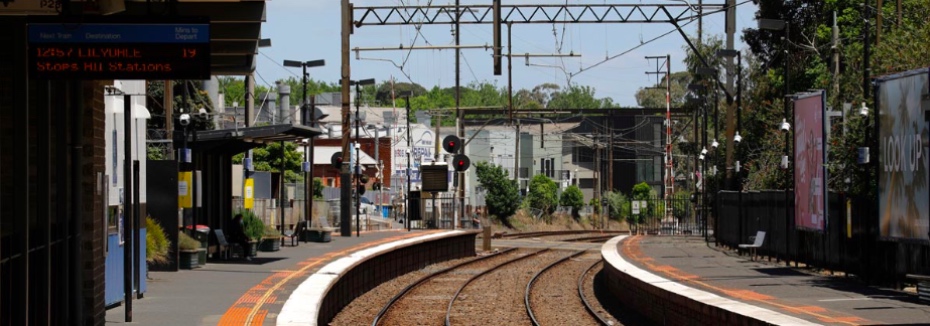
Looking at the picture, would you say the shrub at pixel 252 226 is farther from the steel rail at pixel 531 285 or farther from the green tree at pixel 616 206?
the green tree at pixel 616 206

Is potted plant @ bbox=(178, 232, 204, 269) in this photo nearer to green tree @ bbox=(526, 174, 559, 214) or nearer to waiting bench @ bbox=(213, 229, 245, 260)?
waiting bench @ bbox=(213, 229, 245, 260)

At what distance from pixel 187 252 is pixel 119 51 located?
14.1 metres

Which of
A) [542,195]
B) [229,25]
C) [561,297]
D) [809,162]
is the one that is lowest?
[561,297]

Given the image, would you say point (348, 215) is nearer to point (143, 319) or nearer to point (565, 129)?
point (143, 319)

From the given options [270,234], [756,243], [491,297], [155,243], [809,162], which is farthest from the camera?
[270,234]

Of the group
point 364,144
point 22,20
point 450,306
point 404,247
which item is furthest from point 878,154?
point 364,144

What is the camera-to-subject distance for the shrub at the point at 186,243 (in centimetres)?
2522

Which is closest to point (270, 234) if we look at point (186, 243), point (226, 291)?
point (186, 243)

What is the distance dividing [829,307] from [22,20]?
435 inches

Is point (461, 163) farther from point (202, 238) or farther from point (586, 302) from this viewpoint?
point (586, 302)

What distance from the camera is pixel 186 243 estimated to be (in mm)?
25359

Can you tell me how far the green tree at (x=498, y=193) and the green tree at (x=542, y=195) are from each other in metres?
4.72

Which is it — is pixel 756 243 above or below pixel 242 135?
below

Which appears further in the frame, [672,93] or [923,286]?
[672,93]
